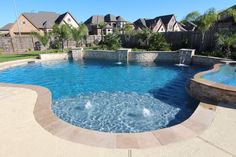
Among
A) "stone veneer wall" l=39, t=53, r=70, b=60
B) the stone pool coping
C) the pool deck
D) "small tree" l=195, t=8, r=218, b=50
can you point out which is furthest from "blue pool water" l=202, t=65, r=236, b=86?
"stone veneer wall" l=39, t=53, r=70, b=60

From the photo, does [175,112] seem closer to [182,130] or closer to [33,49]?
[182,130]

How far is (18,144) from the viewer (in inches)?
120

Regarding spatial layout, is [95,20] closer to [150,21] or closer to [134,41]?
[150,21]

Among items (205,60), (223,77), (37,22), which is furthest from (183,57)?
(37,22)

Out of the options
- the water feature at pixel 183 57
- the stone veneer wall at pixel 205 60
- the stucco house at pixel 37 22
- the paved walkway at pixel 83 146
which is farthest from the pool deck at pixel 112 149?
the stucco house at pixel 37 22

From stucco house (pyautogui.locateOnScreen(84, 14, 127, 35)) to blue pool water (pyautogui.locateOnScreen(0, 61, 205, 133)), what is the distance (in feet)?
103

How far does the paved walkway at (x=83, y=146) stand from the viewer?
276cm

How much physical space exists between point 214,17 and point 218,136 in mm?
14027

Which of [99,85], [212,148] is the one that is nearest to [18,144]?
[212,148]

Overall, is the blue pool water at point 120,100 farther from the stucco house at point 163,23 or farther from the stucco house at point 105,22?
the stucco house at point 163,23

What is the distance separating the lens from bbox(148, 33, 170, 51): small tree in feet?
53.6

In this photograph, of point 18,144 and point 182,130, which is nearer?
point 18,144

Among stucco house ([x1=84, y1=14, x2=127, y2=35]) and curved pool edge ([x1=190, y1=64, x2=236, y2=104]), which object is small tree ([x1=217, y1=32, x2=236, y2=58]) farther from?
stucco house ([x1=84, y1=14, x2=127, y2=35])

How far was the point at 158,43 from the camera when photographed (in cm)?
1661
